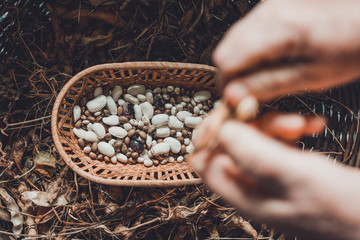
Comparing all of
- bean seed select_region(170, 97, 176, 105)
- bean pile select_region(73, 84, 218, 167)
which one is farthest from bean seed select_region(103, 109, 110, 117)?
bean seed select_region(170, 97, 176, 105)

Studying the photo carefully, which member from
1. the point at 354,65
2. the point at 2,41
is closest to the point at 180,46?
the point at 2,41

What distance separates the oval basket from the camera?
90 cm

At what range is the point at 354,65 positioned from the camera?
368 mm

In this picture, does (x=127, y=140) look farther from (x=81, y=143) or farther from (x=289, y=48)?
(x=289, y=48)

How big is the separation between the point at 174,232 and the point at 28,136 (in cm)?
→ 65

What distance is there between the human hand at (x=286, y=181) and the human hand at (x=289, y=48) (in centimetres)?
5

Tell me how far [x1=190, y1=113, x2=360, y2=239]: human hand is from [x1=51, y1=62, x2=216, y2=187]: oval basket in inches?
20.3

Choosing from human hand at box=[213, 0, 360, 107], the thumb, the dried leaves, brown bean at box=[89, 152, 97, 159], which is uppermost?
human hand at box=[213, 0, 360, 107]

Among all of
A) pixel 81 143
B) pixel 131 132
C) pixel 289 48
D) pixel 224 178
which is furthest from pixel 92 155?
pixel 289 48

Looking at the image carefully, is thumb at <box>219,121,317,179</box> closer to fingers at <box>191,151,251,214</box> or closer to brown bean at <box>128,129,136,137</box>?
fingers at <box>191,151,251,214</box>

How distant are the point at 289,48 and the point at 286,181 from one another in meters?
0.17

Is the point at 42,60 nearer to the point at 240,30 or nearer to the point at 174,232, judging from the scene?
the point at 174,232

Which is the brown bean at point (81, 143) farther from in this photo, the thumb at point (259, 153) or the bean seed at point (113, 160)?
the thumb at point (259, 153)

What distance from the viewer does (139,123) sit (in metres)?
1.03
